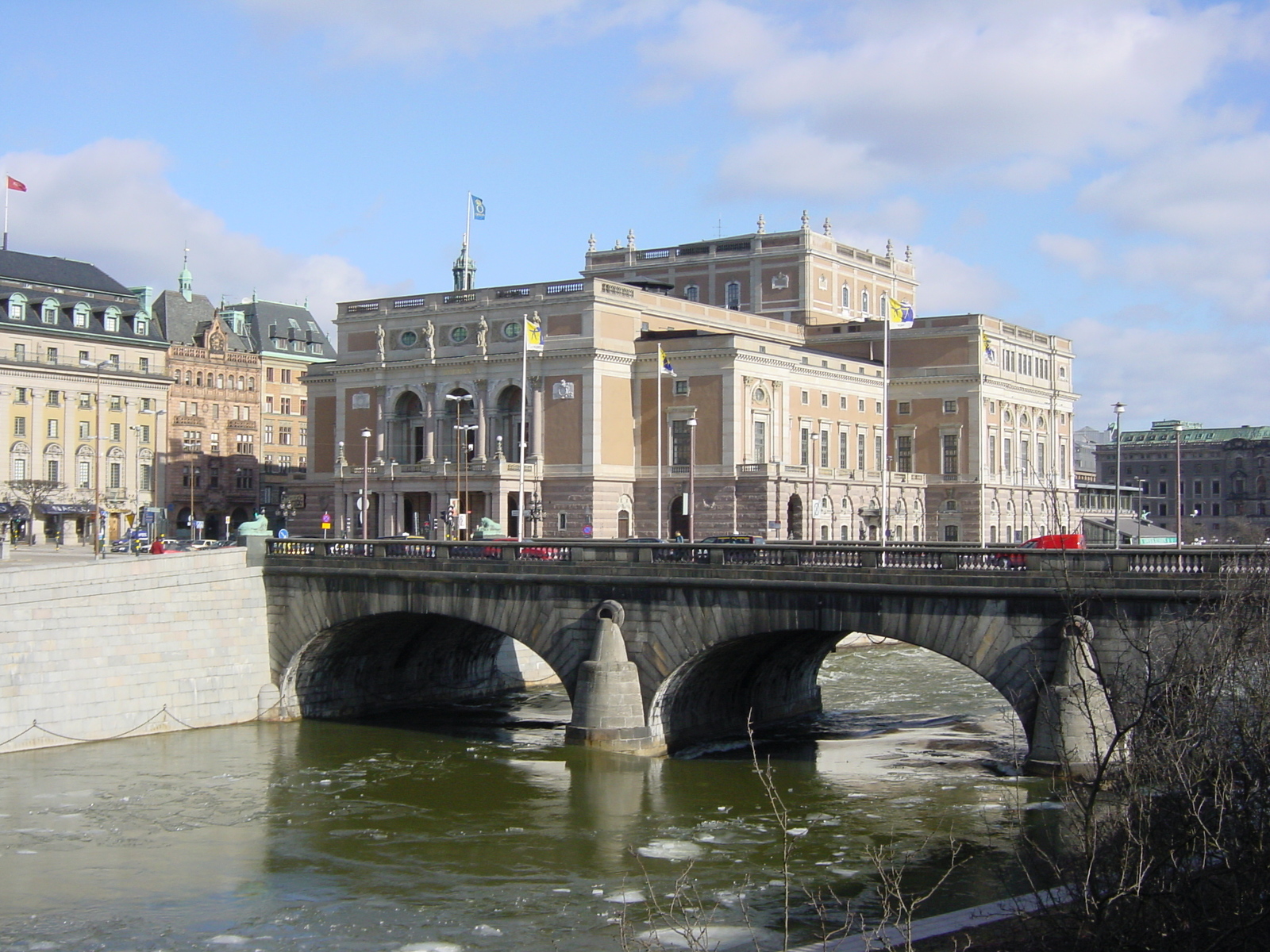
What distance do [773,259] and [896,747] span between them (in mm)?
76444

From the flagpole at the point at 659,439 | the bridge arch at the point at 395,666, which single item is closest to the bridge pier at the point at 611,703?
the bridge arch at the point at 395,666

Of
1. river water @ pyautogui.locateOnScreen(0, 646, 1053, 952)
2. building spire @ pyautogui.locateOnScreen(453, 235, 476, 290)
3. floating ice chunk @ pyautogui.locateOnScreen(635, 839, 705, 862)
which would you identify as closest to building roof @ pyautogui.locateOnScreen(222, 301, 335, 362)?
building spire @ pyautogui.locateOnScreen(453, 235, 476, 290)

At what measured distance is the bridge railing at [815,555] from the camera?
3481cm

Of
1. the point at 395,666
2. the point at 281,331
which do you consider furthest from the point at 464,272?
the point at 395,666

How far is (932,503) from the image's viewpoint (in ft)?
361

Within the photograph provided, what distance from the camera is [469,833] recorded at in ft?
117

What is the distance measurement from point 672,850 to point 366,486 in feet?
214

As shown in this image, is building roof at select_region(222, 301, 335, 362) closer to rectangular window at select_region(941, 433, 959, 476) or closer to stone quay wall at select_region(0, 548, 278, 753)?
rectangular window at select_region(941, 433, 959, 476)

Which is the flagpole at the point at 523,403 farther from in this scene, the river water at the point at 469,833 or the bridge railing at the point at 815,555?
the river water at the point at 469,833

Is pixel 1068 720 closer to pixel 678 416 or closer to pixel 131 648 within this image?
pixel 131 648

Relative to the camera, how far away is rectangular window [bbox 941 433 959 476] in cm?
10931

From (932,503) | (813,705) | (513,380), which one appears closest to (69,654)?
(813,705)

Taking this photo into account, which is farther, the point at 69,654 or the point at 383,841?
the point at 69,654

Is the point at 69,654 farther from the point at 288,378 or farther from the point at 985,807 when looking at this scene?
the point at 288,378
